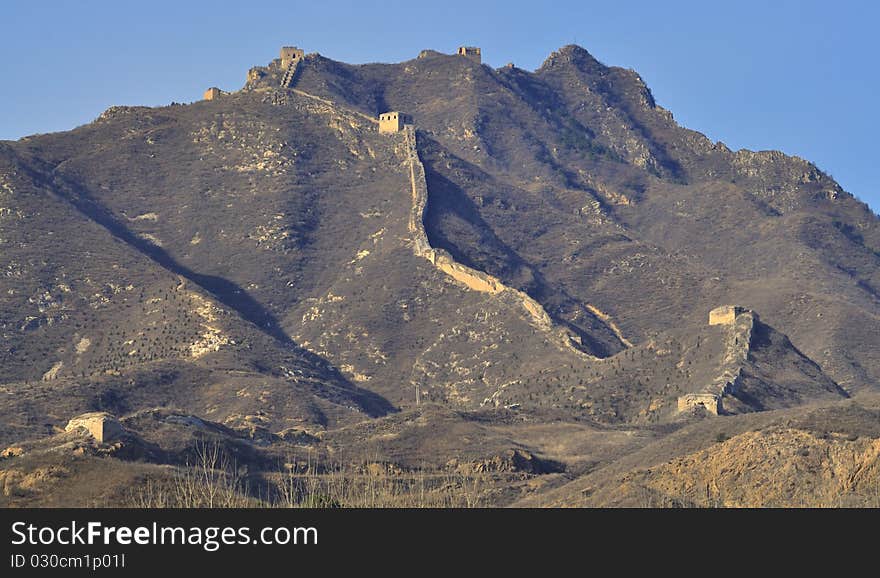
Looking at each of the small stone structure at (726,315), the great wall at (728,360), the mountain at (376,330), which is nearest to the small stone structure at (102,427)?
the mountain at (376,330)

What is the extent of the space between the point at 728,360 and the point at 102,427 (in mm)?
55886

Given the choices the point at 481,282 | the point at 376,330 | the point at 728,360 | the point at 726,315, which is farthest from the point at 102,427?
the point at 481,282

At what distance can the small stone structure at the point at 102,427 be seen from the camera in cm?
9669

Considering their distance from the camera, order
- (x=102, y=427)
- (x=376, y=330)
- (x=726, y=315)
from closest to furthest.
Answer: (x=102, y=427)
(x=726, y=315)
(x=376, y=330)

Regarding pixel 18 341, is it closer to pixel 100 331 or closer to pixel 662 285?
pixel 100 331

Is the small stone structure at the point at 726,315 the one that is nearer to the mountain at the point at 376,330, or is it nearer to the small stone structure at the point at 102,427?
the mountain at the point at 376,330

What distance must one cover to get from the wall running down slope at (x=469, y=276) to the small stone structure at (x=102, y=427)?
57.9 meters

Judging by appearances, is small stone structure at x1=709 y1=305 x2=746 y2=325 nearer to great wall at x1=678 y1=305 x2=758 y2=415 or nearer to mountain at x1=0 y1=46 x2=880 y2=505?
great wall at x1=678 y1=305 x2=758 y2=415

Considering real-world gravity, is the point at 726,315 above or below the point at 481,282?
below

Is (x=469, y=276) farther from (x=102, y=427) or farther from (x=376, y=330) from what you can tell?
(x=102, y=427)

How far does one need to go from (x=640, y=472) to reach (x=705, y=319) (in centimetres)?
8642

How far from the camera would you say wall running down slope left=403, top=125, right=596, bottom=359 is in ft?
522

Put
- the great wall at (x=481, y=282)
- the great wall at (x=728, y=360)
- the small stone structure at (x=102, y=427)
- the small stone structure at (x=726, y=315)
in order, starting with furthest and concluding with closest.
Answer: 1. the great wall at (x=481, y=282)
2. the small stone structure at (x=726, y=315)
3. the great wall at (x=728, y=360)
4. the small stone structure at (x=102, y=427)

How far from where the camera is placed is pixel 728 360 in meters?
141
